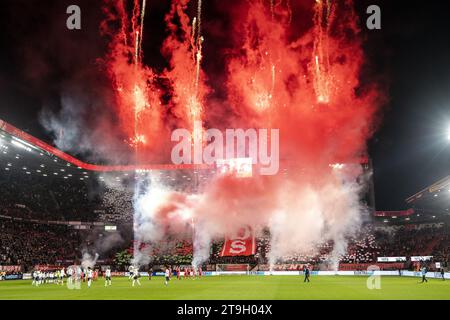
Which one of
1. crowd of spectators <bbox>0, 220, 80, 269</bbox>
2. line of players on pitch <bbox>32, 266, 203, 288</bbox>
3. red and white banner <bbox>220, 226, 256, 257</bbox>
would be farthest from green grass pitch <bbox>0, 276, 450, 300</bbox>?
red and white banner <bbox>220, 226, 256, 257</bbox>

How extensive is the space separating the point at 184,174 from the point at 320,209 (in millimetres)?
23466

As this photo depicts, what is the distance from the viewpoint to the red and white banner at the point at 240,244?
7012 centimetres

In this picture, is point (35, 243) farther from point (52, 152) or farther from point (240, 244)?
point (240, 244)

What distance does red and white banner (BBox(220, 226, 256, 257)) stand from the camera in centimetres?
7012

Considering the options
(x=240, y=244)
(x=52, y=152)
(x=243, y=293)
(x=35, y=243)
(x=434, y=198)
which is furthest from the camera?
(x=240, y=244)

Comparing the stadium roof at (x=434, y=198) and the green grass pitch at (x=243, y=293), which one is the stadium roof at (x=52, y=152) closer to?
the green grass pitch at (x=243, y=293)

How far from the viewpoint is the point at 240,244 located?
2817 inches

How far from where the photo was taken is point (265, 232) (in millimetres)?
71188

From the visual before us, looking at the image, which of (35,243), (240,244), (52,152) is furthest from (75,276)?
(240,244)

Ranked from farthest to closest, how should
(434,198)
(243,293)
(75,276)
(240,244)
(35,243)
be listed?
(240,244)
(35,243)
(434,198)
(75,276)
(243,293)

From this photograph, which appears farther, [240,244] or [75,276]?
[240,244]

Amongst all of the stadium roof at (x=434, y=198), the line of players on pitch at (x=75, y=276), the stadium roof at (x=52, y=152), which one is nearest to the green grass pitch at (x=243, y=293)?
the line of players on pitch at (x=75, y=276)
